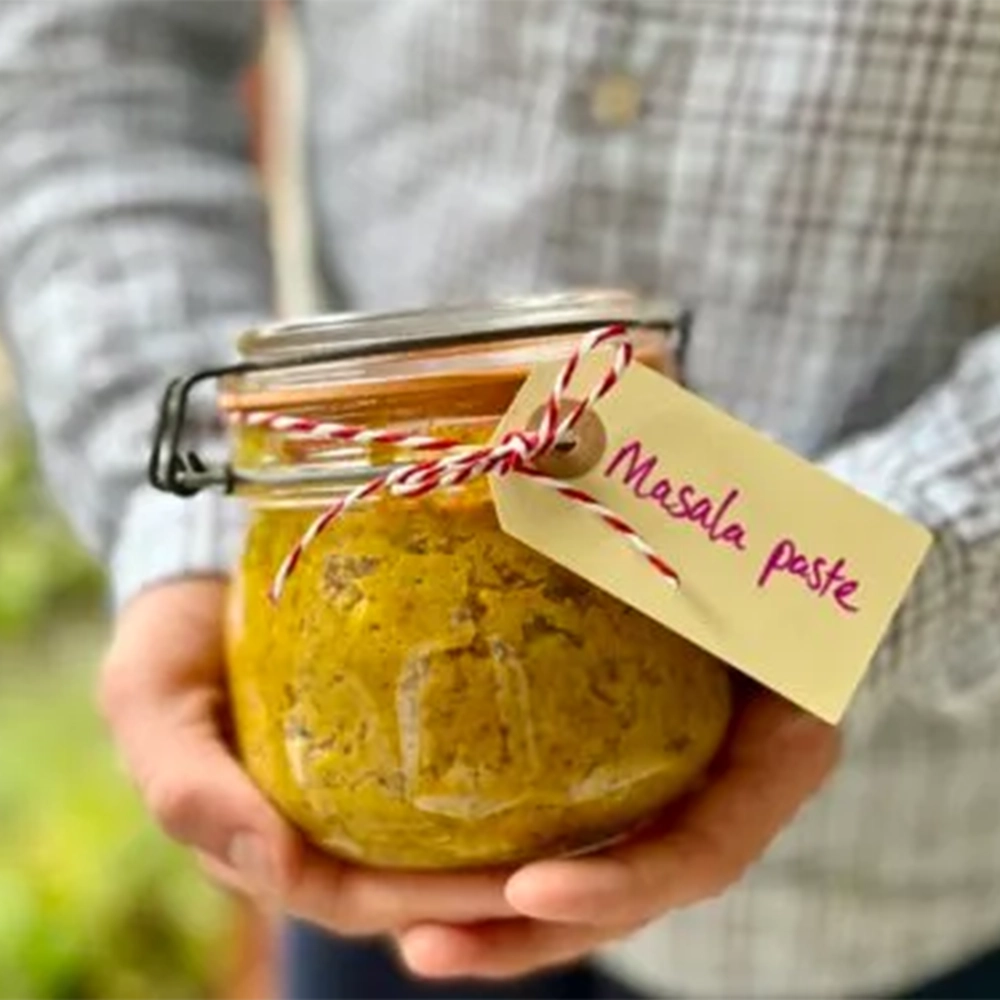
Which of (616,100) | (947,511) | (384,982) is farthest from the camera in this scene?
(384,982)

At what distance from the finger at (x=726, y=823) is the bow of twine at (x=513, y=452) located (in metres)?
0.08

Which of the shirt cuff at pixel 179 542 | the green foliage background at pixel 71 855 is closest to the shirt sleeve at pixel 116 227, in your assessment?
the shirt cuff at pixel 179 542

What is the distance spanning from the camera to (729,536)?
55cm

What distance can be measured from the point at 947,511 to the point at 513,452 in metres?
0.17

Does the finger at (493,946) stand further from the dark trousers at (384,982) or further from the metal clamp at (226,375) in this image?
the dark trousers at (384,982)

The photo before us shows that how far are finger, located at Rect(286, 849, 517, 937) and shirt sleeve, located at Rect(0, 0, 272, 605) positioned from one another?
173 millimetres

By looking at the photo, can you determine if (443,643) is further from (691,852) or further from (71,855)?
(71,855)

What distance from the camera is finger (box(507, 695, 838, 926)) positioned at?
1.92 ft

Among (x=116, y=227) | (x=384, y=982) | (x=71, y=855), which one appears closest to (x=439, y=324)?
(x=116, y=227)

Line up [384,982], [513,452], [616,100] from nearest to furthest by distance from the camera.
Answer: [513,452] → [616,100] → [384,982]

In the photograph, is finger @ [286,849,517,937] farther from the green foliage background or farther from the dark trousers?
the green foliage background

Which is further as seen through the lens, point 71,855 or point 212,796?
point 71,855

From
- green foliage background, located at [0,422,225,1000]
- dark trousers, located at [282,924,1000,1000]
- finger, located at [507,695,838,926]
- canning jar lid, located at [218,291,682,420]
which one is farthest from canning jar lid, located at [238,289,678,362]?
green foliage background, located at [0,422,225,1000]

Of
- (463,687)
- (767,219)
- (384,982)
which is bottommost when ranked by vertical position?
(384,982)
